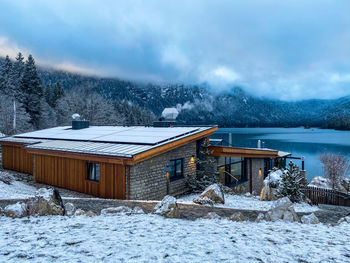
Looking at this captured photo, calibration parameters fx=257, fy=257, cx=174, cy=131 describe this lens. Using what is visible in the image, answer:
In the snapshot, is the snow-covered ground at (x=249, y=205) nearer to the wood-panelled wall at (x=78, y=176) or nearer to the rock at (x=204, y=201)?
the rock at (x=204, y=201)

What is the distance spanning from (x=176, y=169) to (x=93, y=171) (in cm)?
405

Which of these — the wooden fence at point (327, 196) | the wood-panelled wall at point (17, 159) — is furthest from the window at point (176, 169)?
the wood-panelled wall at point (17, 159)

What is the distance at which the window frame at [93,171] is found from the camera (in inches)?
458

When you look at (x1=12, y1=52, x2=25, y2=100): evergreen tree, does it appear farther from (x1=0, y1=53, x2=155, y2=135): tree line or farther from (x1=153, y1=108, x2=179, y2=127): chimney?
(x1=153, y1=108, x2=179, y2=127): chimney

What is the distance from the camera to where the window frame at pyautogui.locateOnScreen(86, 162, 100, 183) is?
1162 centimetres

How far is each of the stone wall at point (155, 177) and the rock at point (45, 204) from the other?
4238mm

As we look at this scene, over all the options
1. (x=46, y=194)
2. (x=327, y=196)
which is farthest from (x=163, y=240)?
(x=327, y=196)

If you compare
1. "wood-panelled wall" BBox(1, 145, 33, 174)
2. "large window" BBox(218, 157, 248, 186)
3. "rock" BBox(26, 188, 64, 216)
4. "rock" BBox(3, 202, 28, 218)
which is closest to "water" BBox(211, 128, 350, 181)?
"large window" BBox(218, 157, 248, 186)

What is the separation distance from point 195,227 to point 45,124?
43986 millimetres

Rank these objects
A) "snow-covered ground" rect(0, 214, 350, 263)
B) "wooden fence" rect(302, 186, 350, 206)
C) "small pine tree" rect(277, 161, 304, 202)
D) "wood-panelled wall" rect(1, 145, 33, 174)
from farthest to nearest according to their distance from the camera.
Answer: "wood-panelled wall" rect(1, 145, 33, 174), "wooden fence" rect(302, 186, 350, 206), "small pine tree" rect(277, 161, 304, 202), "snow-covered ground" rect(0, 214, 350, 263)

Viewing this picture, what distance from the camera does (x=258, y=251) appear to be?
4.30 m

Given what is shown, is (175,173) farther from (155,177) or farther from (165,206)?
(165,206)

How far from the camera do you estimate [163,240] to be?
469 centimetres

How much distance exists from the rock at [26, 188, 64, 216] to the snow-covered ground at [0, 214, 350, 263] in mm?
261
